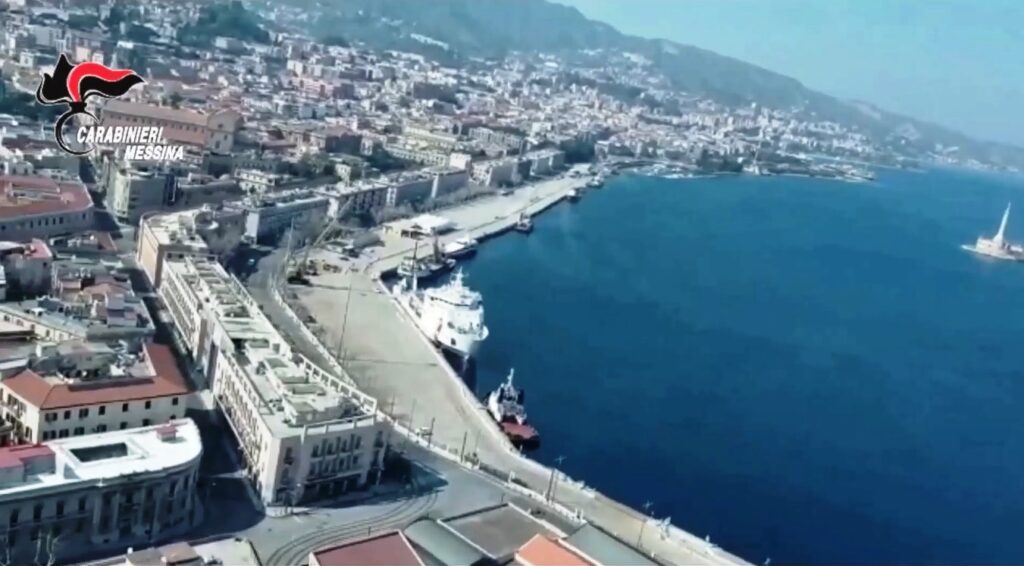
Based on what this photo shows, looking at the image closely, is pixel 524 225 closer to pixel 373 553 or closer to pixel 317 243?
pixel 317 243

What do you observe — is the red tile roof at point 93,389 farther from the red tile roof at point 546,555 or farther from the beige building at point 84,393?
the red tile roof at point 546,555

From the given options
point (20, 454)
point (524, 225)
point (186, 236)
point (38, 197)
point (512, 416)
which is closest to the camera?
point (20, 454)

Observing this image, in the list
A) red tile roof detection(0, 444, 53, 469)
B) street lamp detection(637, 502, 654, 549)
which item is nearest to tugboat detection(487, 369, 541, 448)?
street lamp detection(637, 502, 654, 549)

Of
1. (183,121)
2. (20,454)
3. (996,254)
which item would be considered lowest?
(20,454)

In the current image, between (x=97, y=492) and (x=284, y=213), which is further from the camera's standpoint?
(x=284, y=213)

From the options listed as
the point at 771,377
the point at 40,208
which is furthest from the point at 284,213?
the point at 771,377

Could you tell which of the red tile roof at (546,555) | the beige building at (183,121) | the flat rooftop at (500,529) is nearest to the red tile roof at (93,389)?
the flat rooftop at (500,529)
